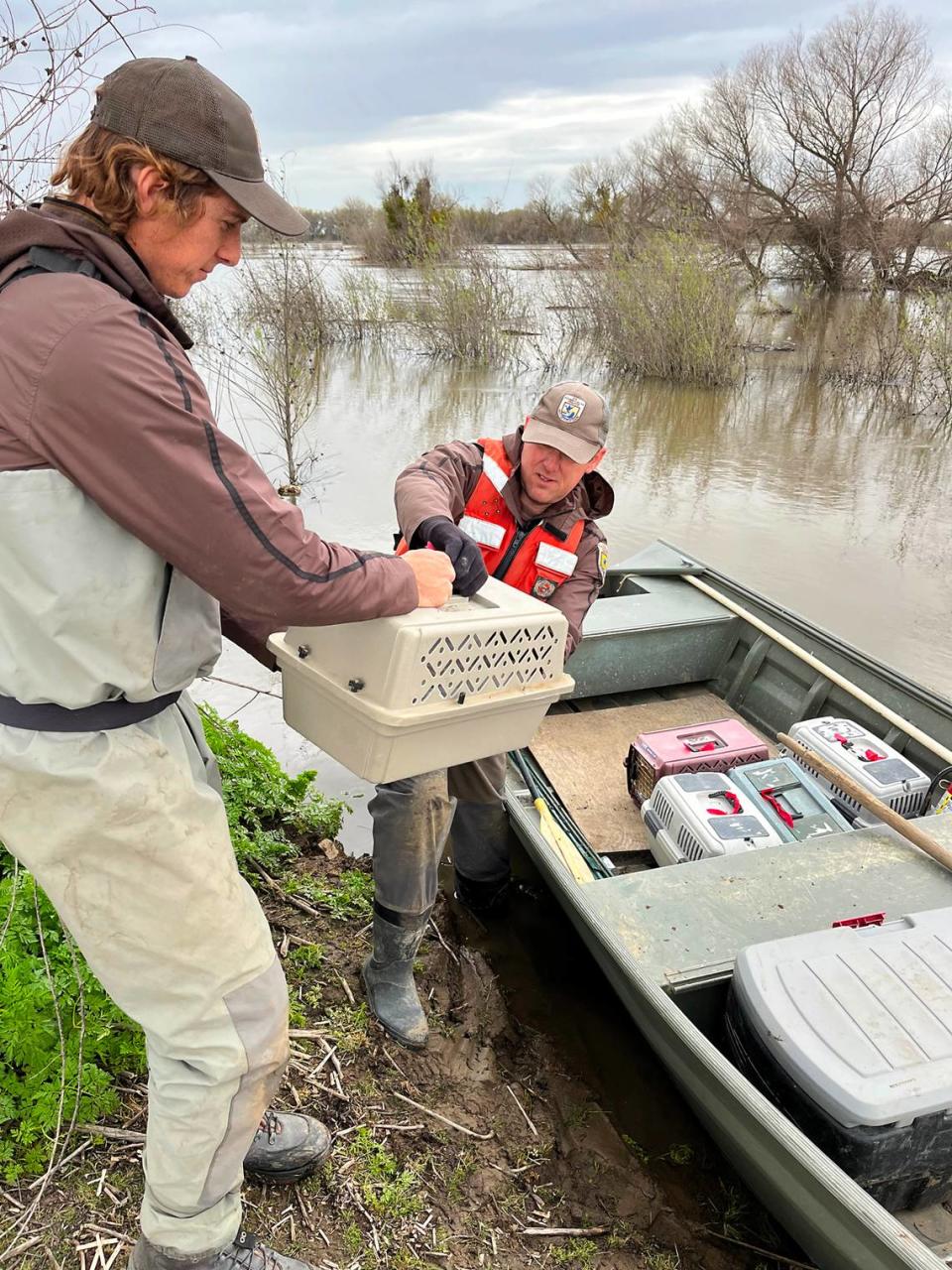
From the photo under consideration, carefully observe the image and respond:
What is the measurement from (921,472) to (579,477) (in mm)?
9130

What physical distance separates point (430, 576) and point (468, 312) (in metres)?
13.8

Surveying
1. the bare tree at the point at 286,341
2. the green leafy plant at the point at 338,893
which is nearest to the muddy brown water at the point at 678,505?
the bare tree at the point at 286,341

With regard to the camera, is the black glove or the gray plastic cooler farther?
the black glove

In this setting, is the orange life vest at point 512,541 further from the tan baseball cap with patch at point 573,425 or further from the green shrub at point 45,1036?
the green shrub at point 45,1036

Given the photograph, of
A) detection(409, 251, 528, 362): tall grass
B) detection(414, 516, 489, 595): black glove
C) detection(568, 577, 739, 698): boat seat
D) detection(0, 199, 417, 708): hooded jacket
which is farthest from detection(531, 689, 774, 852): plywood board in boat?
detection(409, 251, 528, 362): tall grass

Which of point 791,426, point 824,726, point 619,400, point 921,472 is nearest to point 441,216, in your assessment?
point 619,400

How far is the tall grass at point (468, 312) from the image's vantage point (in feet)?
47.4

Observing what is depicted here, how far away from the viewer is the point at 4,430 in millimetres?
1229

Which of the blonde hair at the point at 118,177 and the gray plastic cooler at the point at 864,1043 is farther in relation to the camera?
the gray plastic cooler at the point at 864,1043

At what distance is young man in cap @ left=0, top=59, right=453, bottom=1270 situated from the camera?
1.23 m

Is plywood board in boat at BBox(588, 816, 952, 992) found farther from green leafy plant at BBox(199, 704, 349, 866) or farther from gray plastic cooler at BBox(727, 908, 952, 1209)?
green leafy plant at BBox(199, 704, 349, 866)

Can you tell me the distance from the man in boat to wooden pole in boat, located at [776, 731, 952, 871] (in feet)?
3.59

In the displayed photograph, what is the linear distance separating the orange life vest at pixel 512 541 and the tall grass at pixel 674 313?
11161mm

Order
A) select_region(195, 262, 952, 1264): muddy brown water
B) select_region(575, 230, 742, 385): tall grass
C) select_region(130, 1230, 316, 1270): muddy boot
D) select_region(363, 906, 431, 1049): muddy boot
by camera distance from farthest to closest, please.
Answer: select_region(575, 230, 742, 385): tall grass
select_region(195, 262, 952, 1264): muddy brown water
select_region(363, 906, 431, 1049): muddy boot
select_region(130, 1230, 316, 1270): muddy boot
